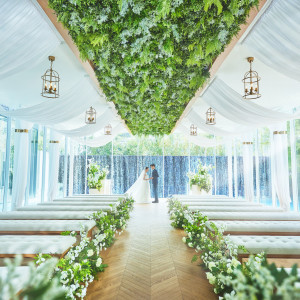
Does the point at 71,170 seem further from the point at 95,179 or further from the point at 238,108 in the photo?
the point at 238,108

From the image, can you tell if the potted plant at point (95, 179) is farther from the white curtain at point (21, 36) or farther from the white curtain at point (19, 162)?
the white curtain at point (21, 36)

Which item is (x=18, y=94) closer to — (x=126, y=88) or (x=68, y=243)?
(x=126, y=88)

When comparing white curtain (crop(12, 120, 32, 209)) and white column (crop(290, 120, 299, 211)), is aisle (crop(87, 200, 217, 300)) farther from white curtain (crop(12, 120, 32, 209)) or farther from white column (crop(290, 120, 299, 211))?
white column (crop(290, 120, 299, 211))

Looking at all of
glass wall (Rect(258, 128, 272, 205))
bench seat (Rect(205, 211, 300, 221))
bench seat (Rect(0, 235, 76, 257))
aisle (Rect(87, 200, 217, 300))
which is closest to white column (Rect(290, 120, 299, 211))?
glass wall (Rect(258, 128, 272, 205))

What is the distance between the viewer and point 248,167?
26.7 ft

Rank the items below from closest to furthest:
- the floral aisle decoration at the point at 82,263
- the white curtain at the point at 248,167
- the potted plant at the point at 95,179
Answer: the floral aisle decoration at the point at 82,263
the white curtain at the point at 248,167
the potted plant at the point at 95,179

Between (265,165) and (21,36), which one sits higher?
(21,36)

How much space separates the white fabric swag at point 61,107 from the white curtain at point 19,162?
4.39 ft

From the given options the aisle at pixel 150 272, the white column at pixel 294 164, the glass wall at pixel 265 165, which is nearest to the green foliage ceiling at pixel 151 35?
the aisle at pixel 150 272

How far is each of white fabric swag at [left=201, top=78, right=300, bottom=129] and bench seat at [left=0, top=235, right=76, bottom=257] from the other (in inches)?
122

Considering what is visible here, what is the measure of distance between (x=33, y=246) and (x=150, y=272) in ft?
4.41

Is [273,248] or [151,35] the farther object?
[151,35]

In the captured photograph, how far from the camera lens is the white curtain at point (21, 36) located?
2.15 meters

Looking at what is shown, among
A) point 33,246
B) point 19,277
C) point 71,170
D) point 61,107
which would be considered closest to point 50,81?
point 61,107
